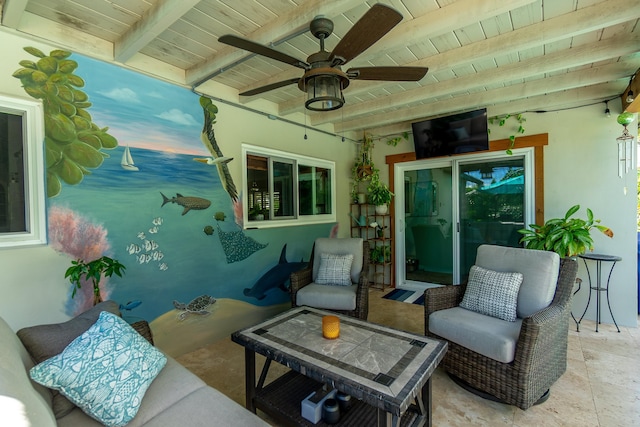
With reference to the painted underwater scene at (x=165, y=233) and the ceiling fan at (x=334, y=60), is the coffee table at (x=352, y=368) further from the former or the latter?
the ceiling fan at (x=334, y=60)

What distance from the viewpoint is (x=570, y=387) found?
2195 mm

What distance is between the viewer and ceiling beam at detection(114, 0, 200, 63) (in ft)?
5.76

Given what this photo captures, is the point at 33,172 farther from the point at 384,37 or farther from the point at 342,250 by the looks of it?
the point at 342,250

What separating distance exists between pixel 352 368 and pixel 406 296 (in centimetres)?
326

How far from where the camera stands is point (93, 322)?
62.4 inches

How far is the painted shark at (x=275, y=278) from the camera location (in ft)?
11.4

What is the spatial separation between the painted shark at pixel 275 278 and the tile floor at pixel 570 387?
0.60 meters

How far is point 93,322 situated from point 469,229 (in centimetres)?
437

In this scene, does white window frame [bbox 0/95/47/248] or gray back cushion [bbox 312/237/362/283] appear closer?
white window frame [bbox 0/95/47/248]

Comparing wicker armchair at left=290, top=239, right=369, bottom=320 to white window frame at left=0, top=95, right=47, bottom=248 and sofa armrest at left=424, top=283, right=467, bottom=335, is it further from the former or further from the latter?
white window frame at left=0, top=95, right=47, bottom=248

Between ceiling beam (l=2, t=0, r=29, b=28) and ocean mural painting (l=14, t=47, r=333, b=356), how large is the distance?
17 cm

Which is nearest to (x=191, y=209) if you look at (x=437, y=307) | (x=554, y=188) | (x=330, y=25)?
(x=330, y=25)

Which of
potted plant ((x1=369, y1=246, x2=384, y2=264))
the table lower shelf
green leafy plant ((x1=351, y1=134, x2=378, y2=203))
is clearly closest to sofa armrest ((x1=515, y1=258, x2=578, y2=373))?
the table lower shelf

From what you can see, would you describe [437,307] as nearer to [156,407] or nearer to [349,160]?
[156,407]
